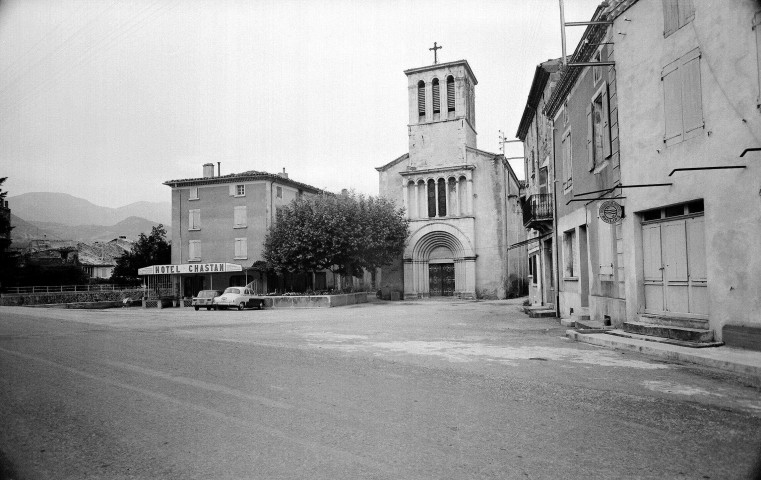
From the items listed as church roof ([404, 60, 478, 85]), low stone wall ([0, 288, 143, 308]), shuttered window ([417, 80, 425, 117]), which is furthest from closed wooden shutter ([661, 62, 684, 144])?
low stone wall ([0, 288, 143, 308])

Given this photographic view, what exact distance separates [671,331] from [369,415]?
7.42m

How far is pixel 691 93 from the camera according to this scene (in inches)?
386

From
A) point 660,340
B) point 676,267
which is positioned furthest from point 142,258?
point 660,340

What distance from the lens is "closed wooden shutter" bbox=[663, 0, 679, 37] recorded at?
10.2 meters

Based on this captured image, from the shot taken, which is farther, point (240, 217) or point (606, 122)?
point (240, 217)

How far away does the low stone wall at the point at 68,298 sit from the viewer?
1351 inches

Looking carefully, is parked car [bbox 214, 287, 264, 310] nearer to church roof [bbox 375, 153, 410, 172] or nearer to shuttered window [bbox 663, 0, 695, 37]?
church roof [bbox 375, 153, 410, 172]

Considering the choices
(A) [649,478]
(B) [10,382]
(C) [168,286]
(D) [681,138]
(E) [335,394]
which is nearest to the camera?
(A) [649,478]

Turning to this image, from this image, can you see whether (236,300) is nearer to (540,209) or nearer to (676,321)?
(540,209)

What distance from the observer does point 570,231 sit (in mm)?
17359

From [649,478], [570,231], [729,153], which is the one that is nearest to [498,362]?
[649,478]

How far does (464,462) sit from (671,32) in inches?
399

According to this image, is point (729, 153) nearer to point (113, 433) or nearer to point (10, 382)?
→ point (113, 433)

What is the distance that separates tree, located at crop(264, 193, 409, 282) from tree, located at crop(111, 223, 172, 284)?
65.1 ft
